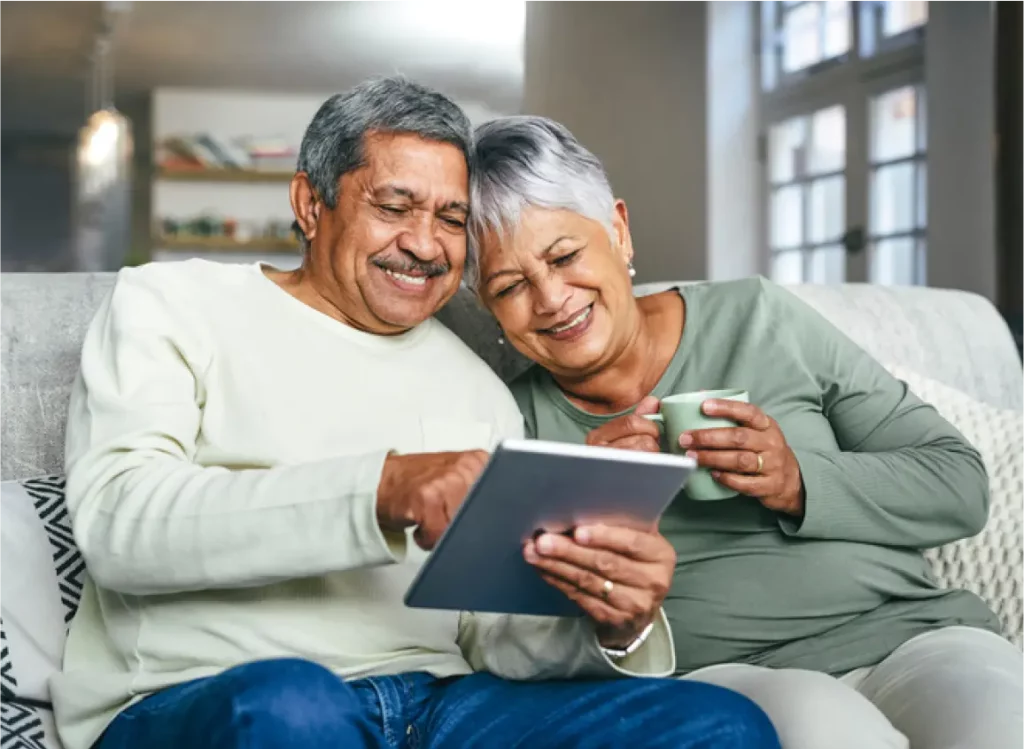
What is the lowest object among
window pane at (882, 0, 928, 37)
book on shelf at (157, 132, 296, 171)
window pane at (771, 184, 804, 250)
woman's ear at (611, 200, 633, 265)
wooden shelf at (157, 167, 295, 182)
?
woman's ear at (611, 200, 633, 265)

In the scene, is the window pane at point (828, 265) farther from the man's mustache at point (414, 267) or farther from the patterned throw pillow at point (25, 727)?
the patterned throw pillow at point (25, 727)

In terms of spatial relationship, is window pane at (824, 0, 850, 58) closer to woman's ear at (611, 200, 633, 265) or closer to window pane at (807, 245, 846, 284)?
window pane at (807, 245, 846, 284)

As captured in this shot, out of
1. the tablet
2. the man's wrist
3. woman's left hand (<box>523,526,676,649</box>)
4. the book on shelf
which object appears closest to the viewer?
the tablet

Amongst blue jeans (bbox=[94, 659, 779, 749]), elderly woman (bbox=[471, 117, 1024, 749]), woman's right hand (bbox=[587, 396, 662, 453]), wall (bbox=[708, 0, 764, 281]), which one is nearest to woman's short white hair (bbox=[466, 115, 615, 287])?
elderly woman (bbox=[471, 117, 1024, 749])

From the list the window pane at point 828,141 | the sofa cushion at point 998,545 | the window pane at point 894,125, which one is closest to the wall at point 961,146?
the window pane at point 894,125

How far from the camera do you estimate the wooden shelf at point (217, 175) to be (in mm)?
5398

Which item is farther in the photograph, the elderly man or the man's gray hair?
the man's gray hair

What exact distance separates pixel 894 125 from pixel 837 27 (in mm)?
590

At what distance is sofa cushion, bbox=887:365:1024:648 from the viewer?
1570 mm

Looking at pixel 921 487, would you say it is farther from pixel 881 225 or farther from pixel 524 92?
pixel 524 92

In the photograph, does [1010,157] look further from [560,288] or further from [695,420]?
[695,420]

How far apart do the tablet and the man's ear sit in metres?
0.57

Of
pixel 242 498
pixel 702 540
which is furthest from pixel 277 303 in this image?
pixel 702 540

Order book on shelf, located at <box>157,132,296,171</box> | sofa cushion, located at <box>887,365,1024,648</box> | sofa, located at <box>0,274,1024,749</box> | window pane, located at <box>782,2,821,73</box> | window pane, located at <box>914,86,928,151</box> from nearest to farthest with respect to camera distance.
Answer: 1. sofa, located at <box>0,274,1024,749</box>
2. sofa cushion, located at <box>887,365,1024,648</box>
3. window pane, located at <box>914,86,928,151</box>
4. window pane, located at <box>782,2,821,73</box>
5. book on shelf, located at <box>157,132,296,171</box>
